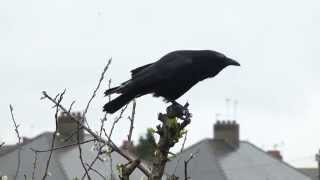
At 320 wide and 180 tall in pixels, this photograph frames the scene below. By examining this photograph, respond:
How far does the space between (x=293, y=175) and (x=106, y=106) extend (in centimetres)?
2894

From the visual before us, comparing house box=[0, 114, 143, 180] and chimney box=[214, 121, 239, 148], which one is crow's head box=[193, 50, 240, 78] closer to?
house box=[0, 114, 143, 180]

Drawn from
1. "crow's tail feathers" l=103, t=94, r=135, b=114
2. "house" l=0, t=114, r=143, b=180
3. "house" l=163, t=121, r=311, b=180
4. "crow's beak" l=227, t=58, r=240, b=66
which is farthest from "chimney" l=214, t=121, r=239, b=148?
"crow's tail feathers" l=103, t=94, r=135, b=114

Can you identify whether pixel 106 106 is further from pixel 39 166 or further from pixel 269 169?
pixel 269 169

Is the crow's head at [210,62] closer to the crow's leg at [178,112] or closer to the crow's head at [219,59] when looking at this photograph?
the crow's head at [219,59]

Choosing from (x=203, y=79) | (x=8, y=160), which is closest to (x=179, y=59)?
(x=203, y=79)

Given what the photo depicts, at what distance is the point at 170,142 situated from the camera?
5.59m

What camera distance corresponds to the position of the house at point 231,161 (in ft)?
105

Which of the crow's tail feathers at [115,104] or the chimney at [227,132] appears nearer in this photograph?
the crow's tail feathers at [115,104]

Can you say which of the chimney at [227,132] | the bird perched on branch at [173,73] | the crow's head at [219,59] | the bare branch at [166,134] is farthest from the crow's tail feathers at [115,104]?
the chimney at [227,132]

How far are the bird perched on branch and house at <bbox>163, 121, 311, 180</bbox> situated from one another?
2213cm

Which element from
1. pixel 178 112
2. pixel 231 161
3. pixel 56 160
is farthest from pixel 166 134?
pixel 231 161

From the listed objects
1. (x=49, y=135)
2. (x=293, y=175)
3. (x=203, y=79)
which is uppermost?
(x=203, y=79)

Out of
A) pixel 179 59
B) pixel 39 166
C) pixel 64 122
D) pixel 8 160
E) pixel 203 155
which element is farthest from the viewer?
pixel 203 155

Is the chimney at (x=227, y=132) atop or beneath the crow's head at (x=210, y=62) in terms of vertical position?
beneath
